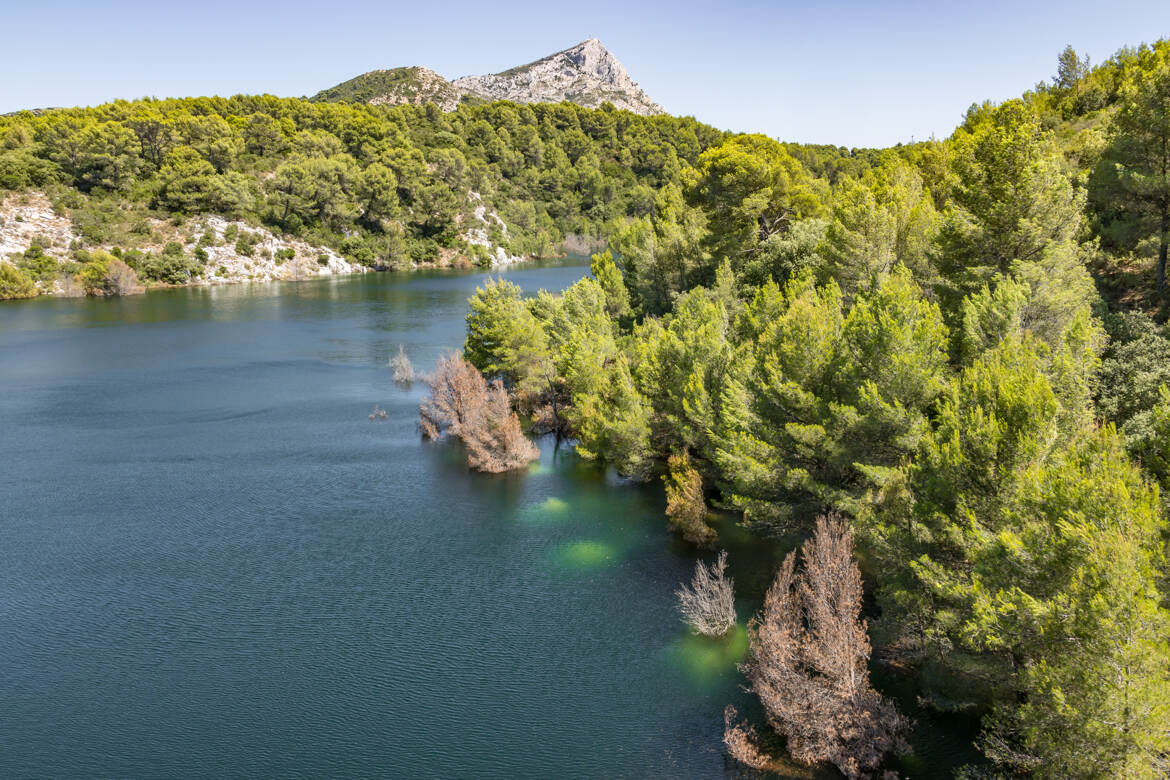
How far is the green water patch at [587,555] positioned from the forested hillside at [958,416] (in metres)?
3.51

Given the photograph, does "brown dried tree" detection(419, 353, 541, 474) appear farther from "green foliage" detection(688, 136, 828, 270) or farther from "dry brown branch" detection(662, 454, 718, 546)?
"green foliage" detection(688, 136, 828, 270)

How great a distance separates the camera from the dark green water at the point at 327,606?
19.3m

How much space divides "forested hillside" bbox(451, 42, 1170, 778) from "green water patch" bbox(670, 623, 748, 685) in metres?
1.58

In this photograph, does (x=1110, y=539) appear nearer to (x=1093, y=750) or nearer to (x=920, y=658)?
(x=1093, y=750)

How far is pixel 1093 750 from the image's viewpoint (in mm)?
13250

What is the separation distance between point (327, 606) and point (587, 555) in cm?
1076

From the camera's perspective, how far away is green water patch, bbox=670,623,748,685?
22025 mm

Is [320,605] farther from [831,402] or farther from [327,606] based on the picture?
[831,402]

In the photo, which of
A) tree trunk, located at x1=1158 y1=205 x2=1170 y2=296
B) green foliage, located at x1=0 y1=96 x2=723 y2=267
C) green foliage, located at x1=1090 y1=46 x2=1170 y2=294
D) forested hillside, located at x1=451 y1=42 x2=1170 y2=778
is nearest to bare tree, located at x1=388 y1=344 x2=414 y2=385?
forested hillside, located at x1=451 y1=42 x2=1170 y2=778

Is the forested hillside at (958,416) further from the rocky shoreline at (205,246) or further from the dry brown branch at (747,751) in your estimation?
the rocky shoreline at (205,246)

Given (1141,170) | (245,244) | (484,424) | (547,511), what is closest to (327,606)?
(547,511)

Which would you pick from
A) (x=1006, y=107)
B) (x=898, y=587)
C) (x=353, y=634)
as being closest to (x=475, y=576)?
(x=353, y=634)

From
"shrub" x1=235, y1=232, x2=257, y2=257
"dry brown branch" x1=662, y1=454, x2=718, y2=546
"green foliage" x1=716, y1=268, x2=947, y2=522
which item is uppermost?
"shrub" x1=235, y1=232, x2=257, y2=257

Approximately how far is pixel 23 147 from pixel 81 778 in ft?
416
